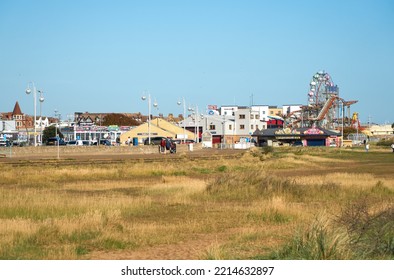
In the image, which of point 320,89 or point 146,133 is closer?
point 146,133

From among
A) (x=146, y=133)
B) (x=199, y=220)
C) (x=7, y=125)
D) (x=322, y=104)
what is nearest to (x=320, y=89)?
(x=322, y=104)

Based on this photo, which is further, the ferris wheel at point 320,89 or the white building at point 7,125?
the white building at point 7,125

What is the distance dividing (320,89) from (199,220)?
4946 inches

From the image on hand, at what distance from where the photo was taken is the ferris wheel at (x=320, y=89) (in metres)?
140

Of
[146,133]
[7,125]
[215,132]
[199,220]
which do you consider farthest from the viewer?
[7,125]

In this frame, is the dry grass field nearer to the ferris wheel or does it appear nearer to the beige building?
the beige building

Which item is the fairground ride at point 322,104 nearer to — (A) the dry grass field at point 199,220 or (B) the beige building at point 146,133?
(B) the beige building at point 146,133

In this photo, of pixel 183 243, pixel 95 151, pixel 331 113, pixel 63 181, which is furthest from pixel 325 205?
pixel 331 113

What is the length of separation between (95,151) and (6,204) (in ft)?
175

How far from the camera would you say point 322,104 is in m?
142

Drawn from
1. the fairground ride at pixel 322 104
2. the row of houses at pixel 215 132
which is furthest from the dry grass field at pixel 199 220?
the fairground ride at pixel 322 104

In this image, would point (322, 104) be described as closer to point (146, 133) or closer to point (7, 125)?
point (146, 133)

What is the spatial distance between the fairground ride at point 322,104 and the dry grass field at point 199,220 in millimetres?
A: 107559
